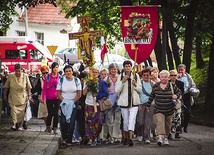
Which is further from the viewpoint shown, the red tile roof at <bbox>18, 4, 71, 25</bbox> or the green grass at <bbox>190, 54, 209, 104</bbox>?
the red tile roof at <bbox>18, 4, 71, 25</bbox>

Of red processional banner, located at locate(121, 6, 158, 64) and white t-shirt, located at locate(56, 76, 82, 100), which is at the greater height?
red processional banner, located at locate(121, 6, 158, 64)

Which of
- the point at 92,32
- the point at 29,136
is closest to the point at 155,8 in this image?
the point at 92,32

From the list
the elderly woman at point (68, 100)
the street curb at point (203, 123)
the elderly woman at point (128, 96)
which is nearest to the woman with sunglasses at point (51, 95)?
the elderly woman at point (68, 100)

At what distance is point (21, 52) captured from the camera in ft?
155

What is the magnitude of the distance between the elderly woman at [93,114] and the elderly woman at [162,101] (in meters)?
1.16

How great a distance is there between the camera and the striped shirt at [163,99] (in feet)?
53.6

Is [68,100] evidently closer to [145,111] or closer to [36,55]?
[145,111]

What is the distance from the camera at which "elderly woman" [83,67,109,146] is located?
1664 centimetres

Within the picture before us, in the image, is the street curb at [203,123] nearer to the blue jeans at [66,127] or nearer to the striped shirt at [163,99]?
the striped shirt at [163,99]

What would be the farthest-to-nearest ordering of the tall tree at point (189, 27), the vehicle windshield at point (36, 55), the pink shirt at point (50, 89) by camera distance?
the vehicle windshield at point (36, 55) < the tall tree at point (189, 27) < the pink shirt at point (50, 89)

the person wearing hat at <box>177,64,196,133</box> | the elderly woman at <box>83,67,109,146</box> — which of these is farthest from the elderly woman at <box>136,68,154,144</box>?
the person wearing hat at <box>177,64,196,133</box>

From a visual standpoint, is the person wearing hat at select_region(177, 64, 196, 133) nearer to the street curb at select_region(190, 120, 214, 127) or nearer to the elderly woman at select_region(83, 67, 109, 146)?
the elderly woman at select_region(83, 67, 109, 146)

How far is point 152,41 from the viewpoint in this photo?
81.1 ft

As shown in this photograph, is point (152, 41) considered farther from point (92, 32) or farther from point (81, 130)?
point (81, 130)
